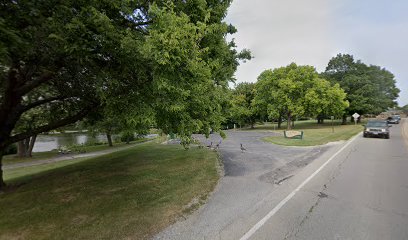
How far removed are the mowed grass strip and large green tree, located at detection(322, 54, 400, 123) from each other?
4847cm

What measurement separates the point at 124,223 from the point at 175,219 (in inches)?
45.2

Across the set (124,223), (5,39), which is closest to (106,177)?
(124,223)

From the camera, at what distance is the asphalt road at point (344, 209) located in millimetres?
4930

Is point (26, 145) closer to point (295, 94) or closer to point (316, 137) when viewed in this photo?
point (316, 137)

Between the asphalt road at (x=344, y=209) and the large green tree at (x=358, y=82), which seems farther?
the large green tree at (x=358, y=82)

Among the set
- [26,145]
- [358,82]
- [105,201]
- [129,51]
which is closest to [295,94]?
[358,82]

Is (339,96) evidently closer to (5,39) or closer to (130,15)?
(130,15)

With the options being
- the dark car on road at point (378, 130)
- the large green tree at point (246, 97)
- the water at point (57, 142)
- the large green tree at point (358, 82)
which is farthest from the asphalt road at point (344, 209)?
the large green tree at point (358, 82)

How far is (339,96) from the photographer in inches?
1706

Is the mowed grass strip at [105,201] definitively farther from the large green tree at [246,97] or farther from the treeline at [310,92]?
the large green tree at [246,97]

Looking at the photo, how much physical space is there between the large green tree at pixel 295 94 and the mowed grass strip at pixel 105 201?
1289 inches

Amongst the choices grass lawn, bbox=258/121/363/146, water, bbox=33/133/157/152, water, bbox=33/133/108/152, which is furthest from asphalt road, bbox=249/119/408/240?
water, bbox=33/133/108/152

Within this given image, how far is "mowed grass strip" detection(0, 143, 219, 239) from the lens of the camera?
5398 mm

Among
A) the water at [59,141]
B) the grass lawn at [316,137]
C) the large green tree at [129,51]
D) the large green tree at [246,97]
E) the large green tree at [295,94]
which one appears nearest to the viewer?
the large green tree at [129,51]
